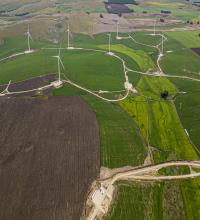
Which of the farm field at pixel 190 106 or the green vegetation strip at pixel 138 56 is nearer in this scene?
the farm field at pixel 190 106

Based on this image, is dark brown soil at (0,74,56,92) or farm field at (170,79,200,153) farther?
dark brown soil at (0,74,56,92)

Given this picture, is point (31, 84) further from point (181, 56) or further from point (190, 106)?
point (181, 56)

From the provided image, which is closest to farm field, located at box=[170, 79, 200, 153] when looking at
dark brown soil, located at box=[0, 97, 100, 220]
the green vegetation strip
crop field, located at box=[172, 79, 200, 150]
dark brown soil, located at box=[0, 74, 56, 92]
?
crop field, located at box=[172, 79, 200, 150]

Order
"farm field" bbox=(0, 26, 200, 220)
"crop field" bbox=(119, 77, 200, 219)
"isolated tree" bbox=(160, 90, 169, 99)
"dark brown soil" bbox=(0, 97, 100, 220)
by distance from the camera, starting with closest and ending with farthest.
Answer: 1. "dark brown soil" bbox=(0, 97, 100, 220)
2. "farm field" bbox=(0, 26, 200, 220)
3. "crop field" bbox=(119, 77, 200, 219)
4. "isolated tree" bbox=(160, 90, 169, 99)

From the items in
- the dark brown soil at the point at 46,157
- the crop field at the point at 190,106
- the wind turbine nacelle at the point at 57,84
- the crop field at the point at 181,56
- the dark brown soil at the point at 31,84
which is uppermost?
the dark brown soil at the point at 46,157

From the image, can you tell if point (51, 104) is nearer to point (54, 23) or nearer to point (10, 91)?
point (10, 91)

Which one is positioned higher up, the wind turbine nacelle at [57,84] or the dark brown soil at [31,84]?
the wind turbine nacelle at [57,84]

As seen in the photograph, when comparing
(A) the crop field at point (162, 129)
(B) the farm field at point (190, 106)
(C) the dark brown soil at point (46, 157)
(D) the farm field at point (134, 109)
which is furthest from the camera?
(B) the farm field at point (190, 106)

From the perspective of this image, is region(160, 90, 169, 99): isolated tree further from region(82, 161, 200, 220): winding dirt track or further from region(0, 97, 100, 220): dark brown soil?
region(82, 161, 200, 220): winding dirt track

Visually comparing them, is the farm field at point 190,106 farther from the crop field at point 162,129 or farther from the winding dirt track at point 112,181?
the winding dirt track at point 112,181

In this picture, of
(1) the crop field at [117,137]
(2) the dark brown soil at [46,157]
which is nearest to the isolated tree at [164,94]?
(1) the crop field at [117,137]
